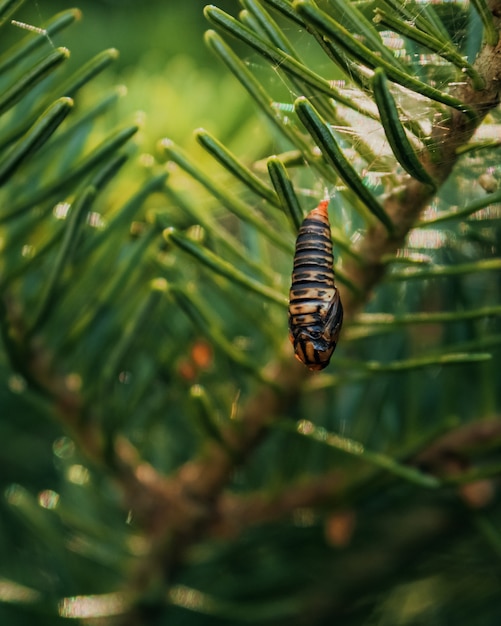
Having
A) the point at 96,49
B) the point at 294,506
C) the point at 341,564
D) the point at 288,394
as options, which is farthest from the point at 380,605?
the point at 96,49

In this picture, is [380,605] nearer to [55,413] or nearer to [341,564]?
[341,564]

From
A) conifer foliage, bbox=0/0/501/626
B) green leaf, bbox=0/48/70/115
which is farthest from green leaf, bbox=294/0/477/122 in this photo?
green leaf, bbox=0/48/70/115

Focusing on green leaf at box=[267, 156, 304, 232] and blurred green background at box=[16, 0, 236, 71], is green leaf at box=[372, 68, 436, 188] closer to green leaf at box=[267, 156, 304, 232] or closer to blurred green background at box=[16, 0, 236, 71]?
green leaf at box=[267, 156, 304, 232]

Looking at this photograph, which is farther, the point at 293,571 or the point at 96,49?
the point at 96,49

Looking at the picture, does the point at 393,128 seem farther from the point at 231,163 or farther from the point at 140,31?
the point at 140,31

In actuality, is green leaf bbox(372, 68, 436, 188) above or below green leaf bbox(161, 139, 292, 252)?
above

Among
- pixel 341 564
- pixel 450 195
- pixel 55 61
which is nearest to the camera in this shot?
pixel 55 61

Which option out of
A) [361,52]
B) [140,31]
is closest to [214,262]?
[361,52]
